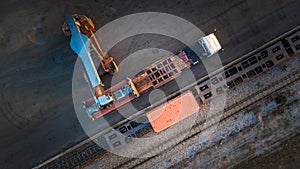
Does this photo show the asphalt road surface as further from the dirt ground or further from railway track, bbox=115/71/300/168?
the dirt ground

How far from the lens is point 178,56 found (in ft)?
89.4

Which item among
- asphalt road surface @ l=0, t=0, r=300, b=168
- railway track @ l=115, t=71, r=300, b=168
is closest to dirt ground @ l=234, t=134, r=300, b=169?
railway track @ l=115, t=71, r=300, b=168

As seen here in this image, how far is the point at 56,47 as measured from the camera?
28469 mm

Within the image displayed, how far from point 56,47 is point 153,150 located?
12.5 metres

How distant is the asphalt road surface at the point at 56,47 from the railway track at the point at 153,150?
30.8 inches

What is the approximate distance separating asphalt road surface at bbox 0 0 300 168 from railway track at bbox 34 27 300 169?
0.78 metres

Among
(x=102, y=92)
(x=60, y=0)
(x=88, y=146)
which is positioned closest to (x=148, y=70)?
(x=102, y=92)

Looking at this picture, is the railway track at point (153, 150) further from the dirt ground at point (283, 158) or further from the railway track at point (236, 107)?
the dirt ground at point (283, 158)

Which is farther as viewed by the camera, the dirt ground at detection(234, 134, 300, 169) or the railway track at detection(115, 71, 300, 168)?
the railway track at detection(115, 71, 300, 168)

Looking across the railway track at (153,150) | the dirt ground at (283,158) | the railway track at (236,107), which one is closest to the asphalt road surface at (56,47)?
the railway track at (153,150)

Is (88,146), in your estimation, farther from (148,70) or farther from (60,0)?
(60,0)

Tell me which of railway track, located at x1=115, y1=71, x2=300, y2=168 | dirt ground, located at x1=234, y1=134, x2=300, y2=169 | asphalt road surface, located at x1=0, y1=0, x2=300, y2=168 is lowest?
dirt ground, located at x1=234, y1=134, x2=300, y2=169

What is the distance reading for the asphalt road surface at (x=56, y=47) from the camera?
2761cm

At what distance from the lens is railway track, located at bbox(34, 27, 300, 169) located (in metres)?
27.0
